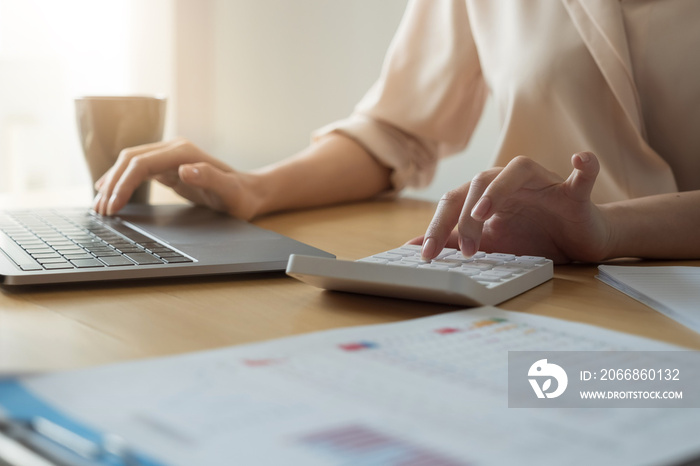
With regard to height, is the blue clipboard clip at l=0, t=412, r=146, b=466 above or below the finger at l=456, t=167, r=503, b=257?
below

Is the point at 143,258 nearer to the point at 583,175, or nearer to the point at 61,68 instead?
the point at 583,175

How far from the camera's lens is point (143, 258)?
622 mm

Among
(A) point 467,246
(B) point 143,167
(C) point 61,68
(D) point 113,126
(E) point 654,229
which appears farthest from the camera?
(C) point 61,68

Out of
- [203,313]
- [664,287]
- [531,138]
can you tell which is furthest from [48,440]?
[531,138]

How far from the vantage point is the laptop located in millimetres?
577

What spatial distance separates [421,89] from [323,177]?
22cm

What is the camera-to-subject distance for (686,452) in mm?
277

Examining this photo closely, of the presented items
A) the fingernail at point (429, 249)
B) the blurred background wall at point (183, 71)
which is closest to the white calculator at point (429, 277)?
the fingernail at point (429, 249)

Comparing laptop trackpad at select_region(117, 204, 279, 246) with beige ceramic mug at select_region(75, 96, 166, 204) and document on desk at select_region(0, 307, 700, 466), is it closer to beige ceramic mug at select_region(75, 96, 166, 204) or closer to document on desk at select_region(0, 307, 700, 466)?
beige ceramic mug at select_region(75, 96, 166, 204)

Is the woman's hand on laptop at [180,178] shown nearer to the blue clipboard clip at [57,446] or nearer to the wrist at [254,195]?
the wrist at [254,195]

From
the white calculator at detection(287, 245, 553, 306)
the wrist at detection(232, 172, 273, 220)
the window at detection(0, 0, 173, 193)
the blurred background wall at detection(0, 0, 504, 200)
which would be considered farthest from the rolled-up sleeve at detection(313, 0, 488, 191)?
the window at detection(0, 0, 173, 193)

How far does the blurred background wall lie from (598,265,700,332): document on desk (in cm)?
128

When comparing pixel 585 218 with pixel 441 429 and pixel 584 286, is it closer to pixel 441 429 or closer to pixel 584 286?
pixel 584 286

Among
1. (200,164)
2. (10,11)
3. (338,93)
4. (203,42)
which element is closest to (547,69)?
(200,164)
